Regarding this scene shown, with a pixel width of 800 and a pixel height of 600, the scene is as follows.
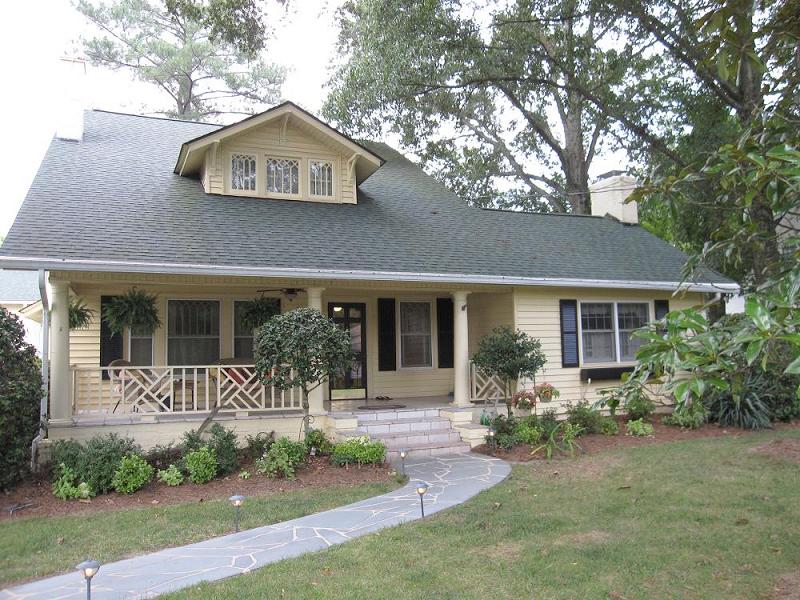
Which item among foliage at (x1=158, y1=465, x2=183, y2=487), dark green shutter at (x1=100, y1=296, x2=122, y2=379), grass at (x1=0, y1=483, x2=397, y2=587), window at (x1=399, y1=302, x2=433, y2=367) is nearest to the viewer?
grass at (x1=0, y1=483, x2=397, y2=587)

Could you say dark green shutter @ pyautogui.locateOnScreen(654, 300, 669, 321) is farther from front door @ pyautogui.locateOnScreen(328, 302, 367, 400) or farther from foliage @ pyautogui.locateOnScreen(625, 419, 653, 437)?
front door @ pyautogui.locateOnScreen(328, 302, 367, 400)

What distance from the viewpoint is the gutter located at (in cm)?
789

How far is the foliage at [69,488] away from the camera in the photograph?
700cm

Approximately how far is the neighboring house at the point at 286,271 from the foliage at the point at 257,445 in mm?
→ 330

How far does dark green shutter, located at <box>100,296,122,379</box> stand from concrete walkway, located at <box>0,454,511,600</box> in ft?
16.3

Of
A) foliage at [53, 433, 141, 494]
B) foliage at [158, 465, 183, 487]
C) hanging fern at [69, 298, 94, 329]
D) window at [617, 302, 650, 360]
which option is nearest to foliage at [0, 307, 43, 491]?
foliage at [53, 433, 141, 494]

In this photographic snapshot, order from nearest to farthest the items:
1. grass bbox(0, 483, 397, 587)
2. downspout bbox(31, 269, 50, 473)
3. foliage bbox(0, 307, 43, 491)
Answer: grass bbox(0, 483, 397, 587)
foliage bbox(0, 307, 43, 491)
downspout bbox(31, 269, 50, 473)

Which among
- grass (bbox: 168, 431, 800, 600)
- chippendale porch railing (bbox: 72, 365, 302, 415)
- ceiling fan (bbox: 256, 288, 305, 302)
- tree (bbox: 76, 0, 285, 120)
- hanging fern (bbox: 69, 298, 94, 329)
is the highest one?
tree (bbox: 76, 0, 285, 120)

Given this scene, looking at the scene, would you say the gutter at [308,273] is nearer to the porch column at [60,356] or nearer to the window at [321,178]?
the porch column at [60,356]

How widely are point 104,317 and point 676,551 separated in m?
8.45

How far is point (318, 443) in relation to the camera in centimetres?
869

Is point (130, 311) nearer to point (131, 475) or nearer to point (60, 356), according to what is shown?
point (60, 356)

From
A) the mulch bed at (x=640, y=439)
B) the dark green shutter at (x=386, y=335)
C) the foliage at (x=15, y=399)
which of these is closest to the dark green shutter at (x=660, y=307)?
the mulch bed at (x=640, y=439)

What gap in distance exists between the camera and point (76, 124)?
12.4 meters
